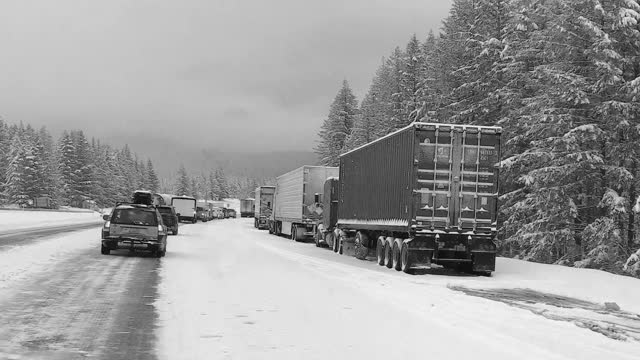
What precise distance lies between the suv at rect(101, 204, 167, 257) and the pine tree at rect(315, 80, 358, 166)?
48730mm

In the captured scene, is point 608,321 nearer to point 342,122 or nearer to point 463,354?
point 463,354

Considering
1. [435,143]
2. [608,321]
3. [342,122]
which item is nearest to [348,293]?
[608,321]

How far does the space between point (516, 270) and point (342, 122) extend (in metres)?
51.7

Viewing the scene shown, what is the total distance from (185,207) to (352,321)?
56977 millimetres

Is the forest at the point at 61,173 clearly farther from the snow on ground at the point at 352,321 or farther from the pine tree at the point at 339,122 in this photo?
the snow on ground at the point at 352,321

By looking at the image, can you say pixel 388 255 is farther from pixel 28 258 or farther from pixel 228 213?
pixel 228 213

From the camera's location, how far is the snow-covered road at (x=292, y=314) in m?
7.33

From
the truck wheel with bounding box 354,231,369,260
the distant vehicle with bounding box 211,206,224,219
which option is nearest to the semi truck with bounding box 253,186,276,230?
the truck wheel with bounding box 354,231,369,260

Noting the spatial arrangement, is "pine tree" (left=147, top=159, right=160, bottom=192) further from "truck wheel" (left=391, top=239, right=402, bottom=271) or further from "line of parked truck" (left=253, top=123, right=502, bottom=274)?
"line of parked truck" (left=253, top=123, right=502, bottom=274)

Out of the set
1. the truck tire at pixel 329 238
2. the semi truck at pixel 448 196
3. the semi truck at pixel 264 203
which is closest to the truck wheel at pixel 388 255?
the semi truck at pixel 448 196

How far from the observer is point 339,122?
70312mm

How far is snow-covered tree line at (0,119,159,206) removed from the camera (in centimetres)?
9131

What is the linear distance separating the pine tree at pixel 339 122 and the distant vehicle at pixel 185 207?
1532 cm

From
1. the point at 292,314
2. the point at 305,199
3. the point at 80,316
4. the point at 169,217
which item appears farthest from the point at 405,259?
the point at 169,217
